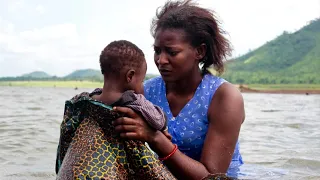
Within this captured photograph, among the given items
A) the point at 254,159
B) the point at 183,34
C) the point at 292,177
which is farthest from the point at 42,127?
the point at 183,34

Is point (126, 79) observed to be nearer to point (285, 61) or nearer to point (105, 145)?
point (105, 145)

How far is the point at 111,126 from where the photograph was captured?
9.12ft

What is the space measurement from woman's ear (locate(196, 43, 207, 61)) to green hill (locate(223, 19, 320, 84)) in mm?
94908

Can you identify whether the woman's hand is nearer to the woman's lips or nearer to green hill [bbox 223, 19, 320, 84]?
the woman's lips

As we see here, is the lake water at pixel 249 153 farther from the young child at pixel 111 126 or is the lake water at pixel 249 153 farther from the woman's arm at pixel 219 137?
the young child at pixel 111 126

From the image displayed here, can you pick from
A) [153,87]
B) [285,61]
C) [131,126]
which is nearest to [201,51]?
[153,87]

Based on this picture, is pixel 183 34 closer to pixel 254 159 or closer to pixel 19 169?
pixel 19 169

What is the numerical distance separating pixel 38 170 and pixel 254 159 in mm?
3153

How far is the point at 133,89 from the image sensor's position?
2.92 meters

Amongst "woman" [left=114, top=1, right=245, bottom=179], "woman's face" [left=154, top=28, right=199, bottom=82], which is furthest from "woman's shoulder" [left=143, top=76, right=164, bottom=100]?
"woman's face" [left=154, top=28, right=199, bottom=82]

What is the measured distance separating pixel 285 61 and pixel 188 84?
12095 cm

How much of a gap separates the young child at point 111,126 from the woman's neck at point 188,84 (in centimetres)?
95

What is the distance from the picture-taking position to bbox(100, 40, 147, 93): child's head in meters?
2.79

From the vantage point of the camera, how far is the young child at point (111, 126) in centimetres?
265
